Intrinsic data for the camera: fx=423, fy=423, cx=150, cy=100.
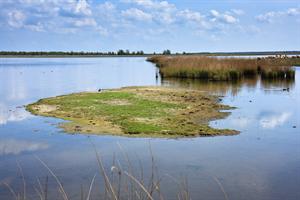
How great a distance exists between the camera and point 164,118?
47.2 ft

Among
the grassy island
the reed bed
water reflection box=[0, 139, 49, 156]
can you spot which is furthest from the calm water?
the reed bed

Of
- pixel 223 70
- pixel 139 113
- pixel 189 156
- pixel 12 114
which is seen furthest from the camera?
pixel 223 70

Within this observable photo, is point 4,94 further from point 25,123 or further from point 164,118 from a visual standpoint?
point 164,118

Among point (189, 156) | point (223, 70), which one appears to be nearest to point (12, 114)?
point (189, 156)

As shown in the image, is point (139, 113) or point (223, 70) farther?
point (223, 70)

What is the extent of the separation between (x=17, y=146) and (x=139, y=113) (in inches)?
210

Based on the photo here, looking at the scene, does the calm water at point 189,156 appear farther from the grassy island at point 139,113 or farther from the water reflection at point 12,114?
the grassy island at point 139,113

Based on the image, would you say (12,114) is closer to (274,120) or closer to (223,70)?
(274,120)

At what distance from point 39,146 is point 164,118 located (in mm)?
4946

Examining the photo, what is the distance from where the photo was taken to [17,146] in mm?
10766

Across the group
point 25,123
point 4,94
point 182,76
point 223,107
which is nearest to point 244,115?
point 223,107

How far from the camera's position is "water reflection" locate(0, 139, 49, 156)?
10234 mm

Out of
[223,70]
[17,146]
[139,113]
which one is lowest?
[17,146]

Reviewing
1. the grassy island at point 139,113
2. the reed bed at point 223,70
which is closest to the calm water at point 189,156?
the grassy island at point 139,113
